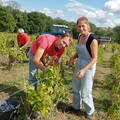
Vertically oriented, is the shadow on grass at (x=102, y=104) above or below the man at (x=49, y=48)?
below

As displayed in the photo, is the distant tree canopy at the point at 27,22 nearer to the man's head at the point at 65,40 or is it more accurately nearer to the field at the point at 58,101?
the field at the point at 58,101

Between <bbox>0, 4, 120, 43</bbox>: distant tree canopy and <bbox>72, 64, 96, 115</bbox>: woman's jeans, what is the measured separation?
150 feet

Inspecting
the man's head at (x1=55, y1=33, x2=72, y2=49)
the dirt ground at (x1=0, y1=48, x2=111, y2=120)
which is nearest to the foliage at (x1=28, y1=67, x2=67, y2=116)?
the man's head at (x1=55, y1=33, x2=72, y2=49)

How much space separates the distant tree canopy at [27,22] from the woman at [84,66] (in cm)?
4576

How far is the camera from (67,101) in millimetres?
5242

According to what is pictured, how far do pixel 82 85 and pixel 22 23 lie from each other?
60.2m

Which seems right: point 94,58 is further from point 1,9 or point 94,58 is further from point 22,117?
point 1,9

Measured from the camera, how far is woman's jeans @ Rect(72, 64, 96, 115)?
4.13 m

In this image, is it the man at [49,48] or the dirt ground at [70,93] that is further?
the dirt ground at [70,93]

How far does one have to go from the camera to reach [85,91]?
13.8 feet

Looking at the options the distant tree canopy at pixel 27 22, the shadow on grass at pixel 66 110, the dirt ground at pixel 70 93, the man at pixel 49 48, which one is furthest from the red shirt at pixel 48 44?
the distant tree canopy at pixel 27 22

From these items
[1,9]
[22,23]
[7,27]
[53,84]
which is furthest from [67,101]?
[22,23]

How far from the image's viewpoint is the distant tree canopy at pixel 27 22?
5353 centimetres

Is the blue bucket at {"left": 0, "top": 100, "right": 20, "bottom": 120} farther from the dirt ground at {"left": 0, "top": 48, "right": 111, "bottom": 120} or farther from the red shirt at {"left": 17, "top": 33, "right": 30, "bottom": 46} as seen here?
the red shirt at {"left": 17, "top": 33, "right": 30, "bottom": 46}
